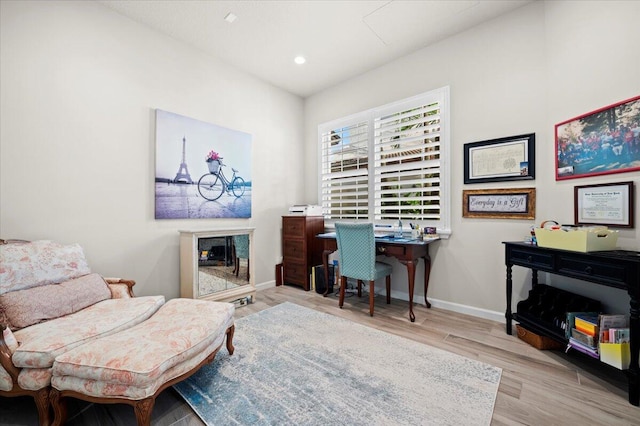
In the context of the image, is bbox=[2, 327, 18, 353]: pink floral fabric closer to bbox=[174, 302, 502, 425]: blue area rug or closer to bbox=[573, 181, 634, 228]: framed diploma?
bbox=[174, 302, 502, 425]: blue area rug

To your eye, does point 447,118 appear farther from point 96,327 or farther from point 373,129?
point 96,327

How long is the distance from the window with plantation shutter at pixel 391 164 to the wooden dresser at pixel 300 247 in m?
0.43

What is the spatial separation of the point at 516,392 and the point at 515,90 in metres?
2.68

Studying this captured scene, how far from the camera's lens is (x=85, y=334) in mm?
1558

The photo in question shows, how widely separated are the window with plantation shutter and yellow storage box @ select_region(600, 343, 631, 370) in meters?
1.59

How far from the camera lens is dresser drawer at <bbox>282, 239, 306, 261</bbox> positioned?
4.03 m

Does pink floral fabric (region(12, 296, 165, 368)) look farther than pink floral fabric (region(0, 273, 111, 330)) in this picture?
No

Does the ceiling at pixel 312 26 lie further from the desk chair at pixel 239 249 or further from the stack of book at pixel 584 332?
the stack of book at pixel 584 332

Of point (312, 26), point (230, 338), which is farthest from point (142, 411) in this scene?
point (312, 26)

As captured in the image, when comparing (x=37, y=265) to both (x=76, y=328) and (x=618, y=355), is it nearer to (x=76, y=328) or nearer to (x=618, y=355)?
(x=76, y=328)

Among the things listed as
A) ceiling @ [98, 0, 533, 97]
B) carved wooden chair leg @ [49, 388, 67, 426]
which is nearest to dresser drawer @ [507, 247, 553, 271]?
ceiling @ [98, 0, 533, 97]

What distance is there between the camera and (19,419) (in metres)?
1.48

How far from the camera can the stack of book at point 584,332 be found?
1799 mm

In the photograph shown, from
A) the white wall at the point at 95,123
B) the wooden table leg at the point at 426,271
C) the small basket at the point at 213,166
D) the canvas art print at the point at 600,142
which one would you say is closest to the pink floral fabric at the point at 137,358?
the white wall at the point at 95,123
